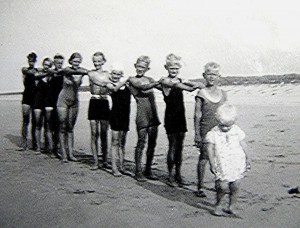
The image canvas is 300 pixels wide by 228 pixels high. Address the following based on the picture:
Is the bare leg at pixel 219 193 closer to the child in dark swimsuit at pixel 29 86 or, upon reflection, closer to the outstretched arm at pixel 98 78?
→ the outstretched arm at pixel 98 78

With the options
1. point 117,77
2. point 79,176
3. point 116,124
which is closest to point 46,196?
point 79,176

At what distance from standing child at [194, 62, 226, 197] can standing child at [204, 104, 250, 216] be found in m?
0.53

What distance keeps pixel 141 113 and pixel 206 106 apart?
1058 millimetres

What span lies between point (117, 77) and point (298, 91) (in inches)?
455

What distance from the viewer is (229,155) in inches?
158

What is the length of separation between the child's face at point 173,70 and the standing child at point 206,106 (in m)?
0.45

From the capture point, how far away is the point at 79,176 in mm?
5719

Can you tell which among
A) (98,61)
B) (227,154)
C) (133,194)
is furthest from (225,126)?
(98,61)

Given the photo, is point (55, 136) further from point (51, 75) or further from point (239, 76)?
point (239, 76)

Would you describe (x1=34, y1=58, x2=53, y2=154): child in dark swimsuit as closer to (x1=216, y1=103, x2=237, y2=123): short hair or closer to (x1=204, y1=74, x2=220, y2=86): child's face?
(x1=204, y1=74, x2=220, y2=86): child's face

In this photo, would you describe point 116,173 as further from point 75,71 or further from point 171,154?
point 75,71

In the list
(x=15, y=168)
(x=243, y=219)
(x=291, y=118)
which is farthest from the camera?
(x=291, y=118)

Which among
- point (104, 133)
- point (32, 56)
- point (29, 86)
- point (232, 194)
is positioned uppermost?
point (32, 56)

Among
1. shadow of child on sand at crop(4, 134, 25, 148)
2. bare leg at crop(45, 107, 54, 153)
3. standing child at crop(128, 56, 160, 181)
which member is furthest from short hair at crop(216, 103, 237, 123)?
shadow of child on sand at crop(4, 134, 25, 148)
